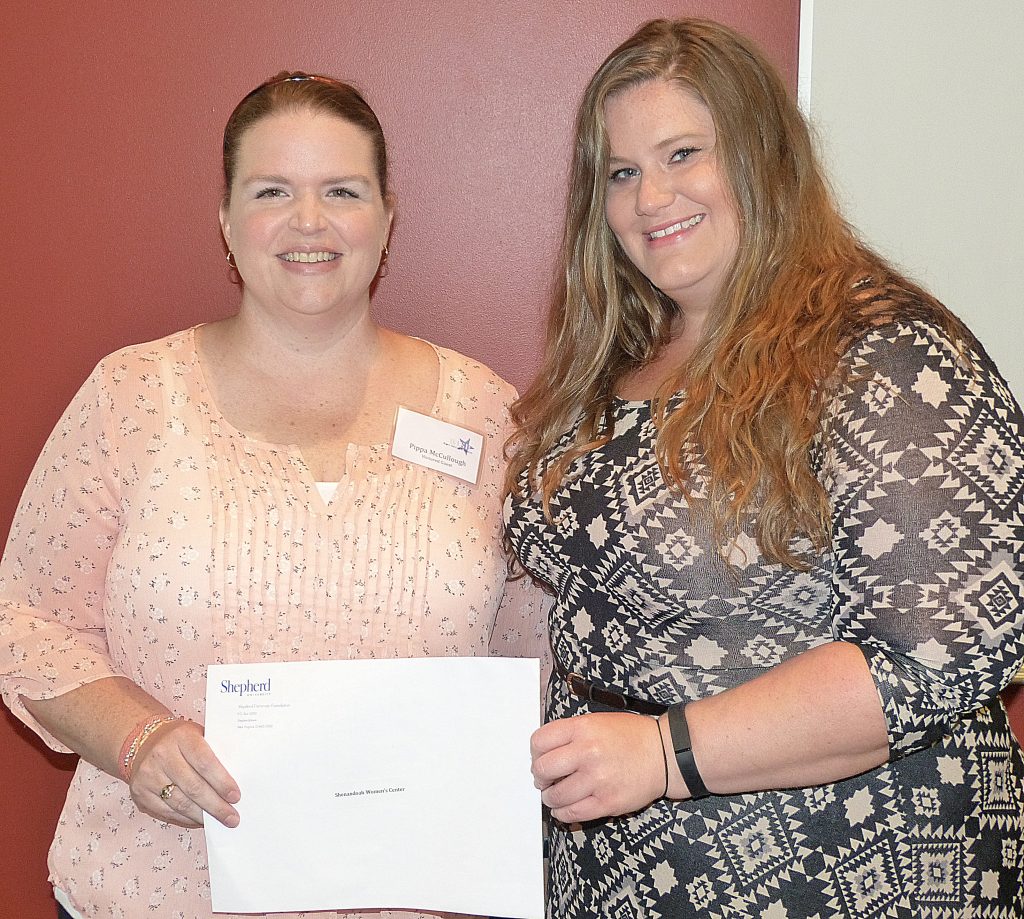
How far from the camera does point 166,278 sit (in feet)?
7.58

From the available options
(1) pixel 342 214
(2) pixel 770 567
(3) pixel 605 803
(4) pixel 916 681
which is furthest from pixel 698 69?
(3) pixel 605 803

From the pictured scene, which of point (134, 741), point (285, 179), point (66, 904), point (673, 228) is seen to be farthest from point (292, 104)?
point (66, 904)

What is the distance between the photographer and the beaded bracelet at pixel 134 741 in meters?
1.67

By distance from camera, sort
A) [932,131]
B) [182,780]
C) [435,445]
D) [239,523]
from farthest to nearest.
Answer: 1. [932,131]
2. [435,445]
3. [239,523]
4. [182,780]

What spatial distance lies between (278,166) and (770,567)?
42.2 inches

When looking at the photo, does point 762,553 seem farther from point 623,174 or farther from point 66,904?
point 66,904

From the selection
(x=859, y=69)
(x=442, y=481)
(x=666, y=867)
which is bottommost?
(x=666, y=867)

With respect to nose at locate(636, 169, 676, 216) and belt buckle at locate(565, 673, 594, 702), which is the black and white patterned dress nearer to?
belt buckle at locate(565, 673, 594, 702)

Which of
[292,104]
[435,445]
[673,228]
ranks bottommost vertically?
[435,445]

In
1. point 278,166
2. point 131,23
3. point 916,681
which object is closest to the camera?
point 916,681

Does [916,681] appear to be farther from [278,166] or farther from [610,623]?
[278,166]

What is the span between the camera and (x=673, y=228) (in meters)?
1.73

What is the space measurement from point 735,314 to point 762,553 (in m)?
0.38

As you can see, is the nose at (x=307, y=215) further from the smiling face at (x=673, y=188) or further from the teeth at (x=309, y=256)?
the smiling face at (x=673, y=188)
